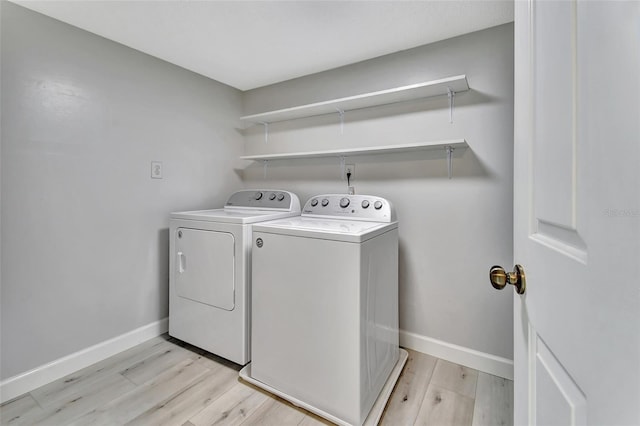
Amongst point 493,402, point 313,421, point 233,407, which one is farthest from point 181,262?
point 493,402

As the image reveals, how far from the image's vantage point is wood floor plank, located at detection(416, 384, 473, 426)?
1442mm

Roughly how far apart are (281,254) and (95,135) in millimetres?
1486

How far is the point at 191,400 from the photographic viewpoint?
159cm

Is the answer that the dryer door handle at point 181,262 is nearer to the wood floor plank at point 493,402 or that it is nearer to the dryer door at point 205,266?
the dryer door at point 205,266

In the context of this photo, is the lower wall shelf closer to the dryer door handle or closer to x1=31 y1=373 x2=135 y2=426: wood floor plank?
the dryer door handle

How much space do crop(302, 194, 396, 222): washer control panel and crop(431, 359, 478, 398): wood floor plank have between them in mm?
1000

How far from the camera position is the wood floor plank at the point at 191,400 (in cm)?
145

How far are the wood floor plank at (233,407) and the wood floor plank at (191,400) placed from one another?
36 mm

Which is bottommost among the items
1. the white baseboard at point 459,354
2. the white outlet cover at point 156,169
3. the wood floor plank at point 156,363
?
the wood floor plank at point 156,363

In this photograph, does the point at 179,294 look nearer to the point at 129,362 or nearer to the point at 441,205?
the point at 129,362

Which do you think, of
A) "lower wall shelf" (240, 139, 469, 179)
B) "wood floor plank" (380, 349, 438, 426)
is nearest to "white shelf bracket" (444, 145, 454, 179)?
"lower wall shelf" (240, 139, 469, 179)

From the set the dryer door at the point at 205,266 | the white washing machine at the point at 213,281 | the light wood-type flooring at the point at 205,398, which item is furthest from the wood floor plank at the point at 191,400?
the dryer door at the point at 205,266

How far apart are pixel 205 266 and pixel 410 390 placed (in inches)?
57.8

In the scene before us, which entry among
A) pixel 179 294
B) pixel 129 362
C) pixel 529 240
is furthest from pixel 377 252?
pixel 129 362
